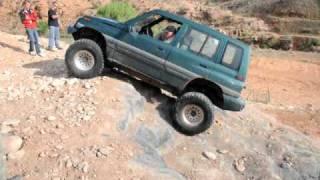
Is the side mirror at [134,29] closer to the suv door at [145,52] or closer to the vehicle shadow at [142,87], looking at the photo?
the suv door at [145,52]

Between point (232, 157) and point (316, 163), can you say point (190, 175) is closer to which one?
point (232, 157)

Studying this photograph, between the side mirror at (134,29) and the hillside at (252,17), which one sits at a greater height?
the side mirror at (134,29)

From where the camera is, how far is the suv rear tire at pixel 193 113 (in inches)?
440

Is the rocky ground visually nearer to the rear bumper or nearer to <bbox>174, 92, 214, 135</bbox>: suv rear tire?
<bbox>174, 92, 214, 135</bbox>: suv rear tire

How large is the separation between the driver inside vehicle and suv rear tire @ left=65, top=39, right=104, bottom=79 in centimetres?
A: 126

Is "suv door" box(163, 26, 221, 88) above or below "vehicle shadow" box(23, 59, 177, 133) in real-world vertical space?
above

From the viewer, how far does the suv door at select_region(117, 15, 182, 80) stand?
1145cm

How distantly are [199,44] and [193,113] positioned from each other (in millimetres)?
1353

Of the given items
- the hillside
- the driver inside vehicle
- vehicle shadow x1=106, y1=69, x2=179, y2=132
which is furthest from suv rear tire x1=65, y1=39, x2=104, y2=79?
the hillside

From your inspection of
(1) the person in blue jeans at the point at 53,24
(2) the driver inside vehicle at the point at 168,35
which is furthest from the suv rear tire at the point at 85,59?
(1) the person in blue jeans at the point at 53,24

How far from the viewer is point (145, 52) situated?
37.7ft

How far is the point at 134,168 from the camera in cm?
919

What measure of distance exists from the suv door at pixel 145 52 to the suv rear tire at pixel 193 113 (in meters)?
0.74

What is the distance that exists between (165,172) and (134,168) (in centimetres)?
55
